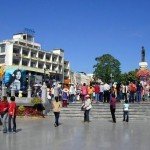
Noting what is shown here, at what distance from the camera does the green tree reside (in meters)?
89.6

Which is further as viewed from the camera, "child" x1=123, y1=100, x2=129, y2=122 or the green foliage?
the green foliage

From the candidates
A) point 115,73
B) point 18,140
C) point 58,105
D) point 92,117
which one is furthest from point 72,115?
point 115,73

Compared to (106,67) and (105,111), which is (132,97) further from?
(106,67)

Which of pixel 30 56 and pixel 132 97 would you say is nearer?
pixel 132 97

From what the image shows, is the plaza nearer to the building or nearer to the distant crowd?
the distant crowd

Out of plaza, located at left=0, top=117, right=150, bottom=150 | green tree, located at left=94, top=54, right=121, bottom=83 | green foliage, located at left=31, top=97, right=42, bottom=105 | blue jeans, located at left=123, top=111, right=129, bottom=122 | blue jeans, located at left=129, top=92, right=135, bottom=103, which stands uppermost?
green tree, located at left=94, top=54, right=121, bottom=83

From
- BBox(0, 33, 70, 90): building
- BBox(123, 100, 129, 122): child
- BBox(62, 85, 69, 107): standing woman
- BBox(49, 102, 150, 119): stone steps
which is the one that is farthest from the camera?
BBox(0, 33, 70, 90): building

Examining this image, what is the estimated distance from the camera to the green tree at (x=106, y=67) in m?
89.6

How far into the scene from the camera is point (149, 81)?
38875 mm

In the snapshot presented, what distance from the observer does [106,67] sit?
299ft

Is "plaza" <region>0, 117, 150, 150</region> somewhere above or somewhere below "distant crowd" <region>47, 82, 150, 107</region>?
below

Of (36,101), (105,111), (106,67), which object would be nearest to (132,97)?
(105,111)

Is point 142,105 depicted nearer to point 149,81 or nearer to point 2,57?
point 149,81

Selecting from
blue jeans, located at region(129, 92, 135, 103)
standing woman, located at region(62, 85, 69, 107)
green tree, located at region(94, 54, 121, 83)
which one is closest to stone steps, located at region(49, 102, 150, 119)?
standing woman, located at region(62, 85, 69, 107)
